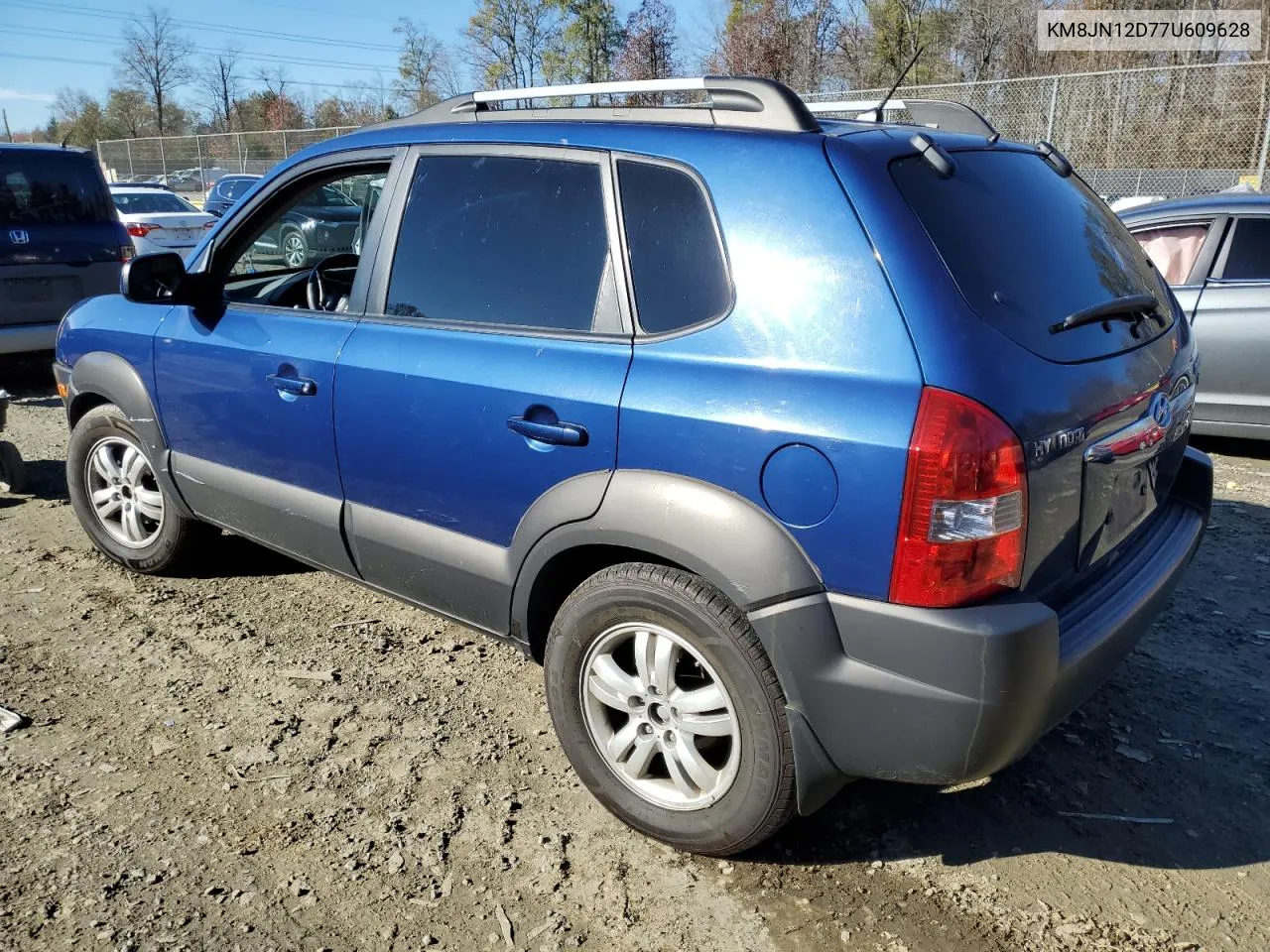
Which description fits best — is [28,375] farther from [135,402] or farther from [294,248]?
[135,402]

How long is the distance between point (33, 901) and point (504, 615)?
135 cm

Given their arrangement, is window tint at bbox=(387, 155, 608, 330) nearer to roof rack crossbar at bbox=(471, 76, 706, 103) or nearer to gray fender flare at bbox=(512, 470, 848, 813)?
roof rack crossbar at bbox=(471, 76, 706, 103)

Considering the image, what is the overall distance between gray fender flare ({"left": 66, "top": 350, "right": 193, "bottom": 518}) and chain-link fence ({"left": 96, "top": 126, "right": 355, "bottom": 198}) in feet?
85.7

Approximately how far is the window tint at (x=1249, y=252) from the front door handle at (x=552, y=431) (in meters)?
5.34

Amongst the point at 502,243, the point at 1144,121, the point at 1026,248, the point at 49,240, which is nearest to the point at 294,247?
the point at 502,243

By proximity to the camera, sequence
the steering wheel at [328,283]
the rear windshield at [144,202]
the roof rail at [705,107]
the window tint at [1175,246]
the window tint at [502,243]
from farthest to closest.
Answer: the rear windshield at [144,202], the window tint at [1175,246], the steering wheel at [328,283], the window tint at [502,243], the roof rail at [705,107]

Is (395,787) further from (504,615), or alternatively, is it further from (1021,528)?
(1021,528)

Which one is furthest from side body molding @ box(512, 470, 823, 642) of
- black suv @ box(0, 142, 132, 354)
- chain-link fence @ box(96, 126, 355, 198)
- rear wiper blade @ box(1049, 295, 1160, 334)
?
chain-link fence @ box(96, 126, 355, 198)

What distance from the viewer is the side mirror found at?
3746 millimetres

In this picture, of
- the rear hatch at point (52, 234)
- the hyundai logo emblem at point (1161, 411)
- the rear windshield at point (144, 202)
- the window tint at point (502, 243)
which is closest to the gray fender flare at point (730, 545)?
the window tint at point (502, 243)

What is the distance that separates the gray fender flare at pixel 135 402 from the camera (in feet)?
13.2

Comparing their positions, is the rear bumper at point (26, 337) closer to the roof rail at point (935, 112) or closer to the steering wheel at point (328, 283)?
the steering wheel at point (328, 283)

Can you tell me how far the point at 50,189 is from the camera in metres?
8.12

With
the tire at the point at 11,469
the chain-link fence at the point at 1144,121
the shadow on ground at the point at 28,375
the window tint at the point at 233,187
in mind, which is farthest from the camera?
the window tint at the point at 233,187
